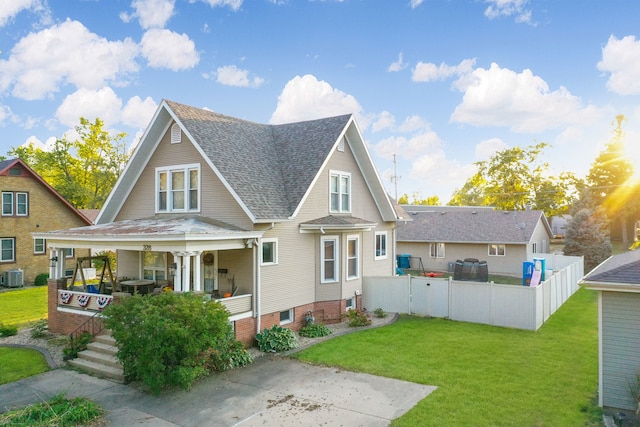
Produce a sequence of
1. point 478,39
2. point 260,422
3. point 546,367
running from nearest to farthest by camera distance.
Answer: point 260,422 < point 546,367 < point 478,39

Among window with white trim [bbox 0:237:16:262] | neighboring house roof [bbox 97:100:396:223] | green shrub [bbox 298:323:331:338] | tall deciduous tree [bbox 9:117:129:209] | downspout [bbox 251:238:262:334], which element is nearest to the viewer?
downspout [bbox 251:238:262:334]

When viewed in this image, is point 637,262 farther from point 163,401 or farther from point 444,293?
point 163,401

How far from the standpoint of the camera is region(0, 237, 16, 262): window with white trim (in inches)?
1079

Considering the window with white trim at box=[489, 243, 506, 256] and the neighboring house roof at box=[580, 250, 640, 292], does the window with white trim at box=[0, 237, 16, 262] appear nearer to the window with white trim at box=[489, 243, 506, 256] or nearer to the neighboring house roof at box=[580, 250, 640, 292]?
the neighboring house roof at box=[580, 250, 640, 292]

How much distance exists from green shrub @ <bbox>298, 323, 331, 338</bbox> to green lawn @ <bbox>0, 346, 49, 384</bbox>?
7.97m

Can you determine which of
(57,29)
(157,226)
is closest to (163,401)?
(157,226)

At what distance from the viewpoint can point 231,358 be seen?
12398 mm

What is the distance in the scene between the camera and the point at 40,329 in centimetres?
1575

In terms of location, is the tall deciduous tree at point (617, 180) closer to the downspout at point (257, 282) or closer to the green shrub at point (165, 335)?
the downspout at point (257, 282)

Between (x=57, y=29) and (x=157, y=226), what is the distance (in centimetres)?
1089

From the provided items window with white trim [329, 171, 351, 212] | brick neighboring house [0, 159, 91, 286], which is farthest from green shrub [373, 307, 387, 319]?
brick neighboring house [0, 159, 91, 286]

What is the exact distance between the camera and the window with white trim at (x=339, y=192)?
18.4 m

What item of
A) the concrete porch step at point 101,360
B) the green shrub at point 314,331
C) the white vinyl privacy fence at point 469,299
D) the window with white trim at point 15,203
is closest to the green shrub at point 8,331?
the concrete porch step at point 101,360

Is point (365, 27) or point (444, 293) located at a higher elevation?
point (365, 27)
